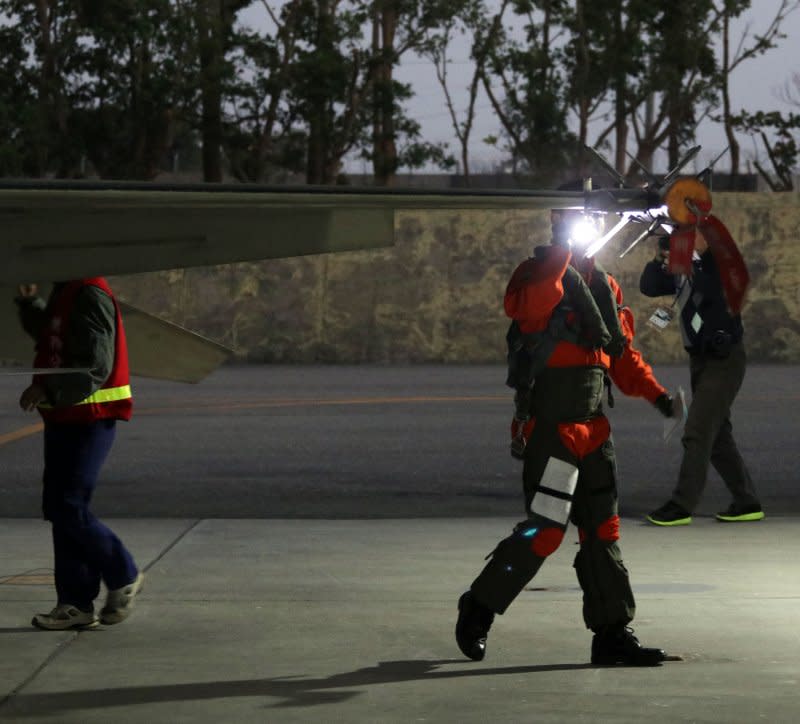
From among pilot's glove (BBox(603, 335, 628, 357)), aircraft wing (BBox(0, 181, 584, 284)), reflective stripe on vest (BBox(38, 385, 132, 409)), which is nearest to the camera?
aircraft wing (BBox(0, 181, 584, 284))

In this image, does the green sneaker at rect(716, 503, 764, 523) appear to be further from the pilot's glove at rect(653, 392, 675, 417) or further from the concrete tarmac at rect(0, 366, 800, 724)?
the pilot's glove at rect(653, 392, 675, 417)

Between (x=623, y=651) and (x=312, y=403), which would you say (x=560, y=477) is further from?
(x=312, y=403)

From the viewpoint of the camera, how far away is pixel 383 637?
740cm

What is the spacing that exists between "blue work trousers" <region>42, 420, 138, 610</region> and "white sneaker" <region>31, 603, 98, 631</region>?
4 centimetres

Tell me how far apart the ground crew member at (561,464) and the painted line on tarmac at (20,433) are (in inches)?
418

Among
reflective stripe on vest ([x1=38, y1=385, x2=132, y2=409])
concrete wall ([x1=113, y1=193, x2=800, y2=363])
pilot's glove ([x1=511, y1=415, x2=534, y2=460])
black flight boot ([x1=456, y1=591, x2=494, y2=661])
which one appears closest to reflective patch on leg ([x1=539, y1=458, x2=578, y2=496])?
pilot's glove ([x1=511, y1=415, x2=534, y2=460])

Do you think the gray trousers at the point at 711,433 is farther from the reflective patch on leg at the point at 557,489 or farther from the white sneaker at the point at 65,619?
the white sneaker at the point at 65,619

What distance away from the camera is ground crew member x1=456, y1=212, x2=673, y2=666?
685 centimetres

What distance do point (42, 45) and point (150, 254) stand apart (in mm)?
35517

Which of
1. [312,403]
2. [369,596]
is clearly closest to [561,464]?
[369,596]

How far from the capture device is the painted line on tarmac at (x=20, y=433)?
17000 mm

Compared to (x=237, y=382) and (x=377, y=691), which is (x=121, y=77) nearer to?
(x=237, y=382)

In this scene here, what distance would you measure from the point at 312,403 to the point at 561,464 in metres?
14.8

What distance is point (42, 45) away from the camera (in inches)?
1550
